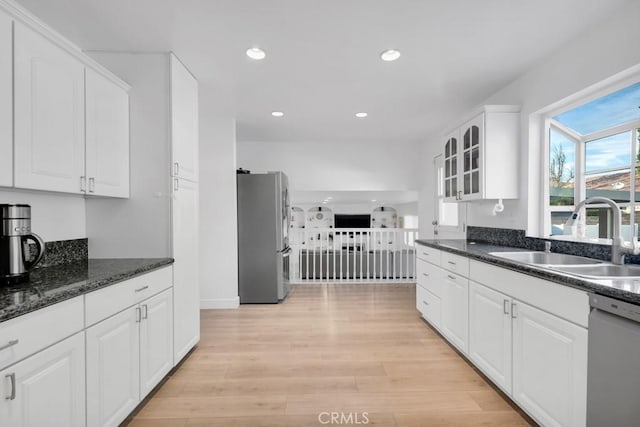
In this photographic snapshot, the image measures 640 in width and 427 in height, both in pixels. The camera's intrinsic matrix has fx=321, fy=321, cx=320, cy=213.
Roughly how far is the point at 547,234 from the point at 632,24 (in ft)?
5.23

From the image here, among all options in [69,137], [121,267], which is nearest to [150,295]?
[121,267]

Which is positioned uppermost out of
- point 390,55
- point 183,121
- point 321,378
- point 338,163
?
point 390,55

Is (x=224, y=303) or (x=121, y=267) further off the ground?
(x=121, y=267)

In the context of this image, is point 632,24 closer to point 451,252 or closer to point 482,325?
point 451,252

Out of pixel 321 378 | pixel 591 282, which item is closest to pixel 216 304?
pixel 321 378

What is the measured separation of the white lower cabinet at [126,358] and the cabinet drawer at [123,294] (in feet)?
0.13

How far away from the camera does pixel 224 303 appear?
4.11 m

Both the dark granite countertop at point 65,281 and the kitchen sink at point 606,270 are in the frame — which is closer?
the dark granite countertop at point 65,281

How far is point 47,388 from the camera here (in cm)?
127

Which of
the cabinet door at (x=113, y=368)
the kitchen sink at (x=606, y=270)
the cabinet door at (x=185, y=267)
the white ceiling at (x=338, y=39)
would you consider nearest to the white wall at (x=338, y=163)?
the white ceiling at (x=338, y=39)

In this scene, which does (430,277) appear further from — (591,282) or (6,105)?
(6,105)

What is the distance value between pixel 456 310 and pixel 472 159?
1467 mm

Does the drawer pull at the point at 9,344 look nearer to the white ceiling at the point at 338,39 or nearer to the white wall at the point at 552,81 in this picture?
the white ceiling at the point at 338,39

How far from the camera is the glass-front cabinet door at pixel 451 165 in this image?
352cm
